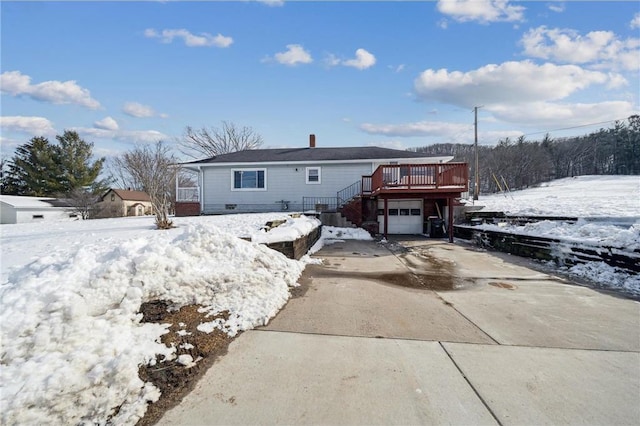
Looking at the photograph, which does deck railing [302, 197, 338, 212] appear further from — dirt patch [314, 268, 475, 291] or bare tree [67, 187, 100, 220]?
bare tree [67, 187, 100, 220]

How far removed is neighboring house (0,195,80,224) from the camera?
94.9 ft

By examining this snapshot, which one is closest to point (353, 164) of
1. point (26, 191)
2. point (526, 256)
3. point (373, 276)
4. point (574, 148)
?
point (526, 256)

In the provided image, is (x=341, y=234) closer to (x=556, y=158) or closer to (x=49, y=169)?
(x=49, y=169)

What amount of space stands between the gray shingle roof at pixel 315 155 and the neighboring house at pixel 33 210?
1977 cm

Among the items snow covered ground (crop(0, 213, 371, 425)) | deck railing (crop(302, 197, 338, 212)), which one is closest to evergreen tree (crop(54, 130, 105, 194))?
deck railing (crop(302, 197, 338, 212))

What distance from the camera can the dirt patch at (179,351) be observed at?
2307 millimetres

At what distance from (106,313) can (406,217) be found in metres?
13.8

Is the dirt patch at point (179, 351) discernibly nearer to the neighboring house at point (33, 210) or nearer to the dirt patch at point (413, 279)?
the dirt patch at point (413, 279)

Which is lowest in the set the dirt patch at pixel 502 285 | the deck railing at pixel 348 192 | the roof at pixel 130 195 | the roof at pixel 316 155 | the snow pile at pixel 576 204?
the dirt patch at pixel 502 285

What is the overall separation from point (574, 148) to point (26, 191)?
3189 inches

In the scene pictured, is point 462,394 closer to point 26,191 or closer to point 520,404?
point 520,404

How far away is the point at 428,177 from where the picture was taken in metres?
12.4

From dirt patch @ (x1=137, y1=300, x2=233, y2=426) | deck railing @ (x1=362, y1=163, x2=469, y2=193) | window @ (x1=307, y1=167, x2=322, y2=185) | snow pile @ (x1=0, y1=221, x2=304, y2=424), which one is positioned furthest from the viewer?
window @ (x1=307, y1=167, x2=322, y2=185)

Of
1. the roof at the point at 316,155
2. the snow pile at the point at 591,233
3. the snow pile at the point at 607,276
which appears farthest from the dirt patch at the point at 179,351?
the roof at the point at 316,155
